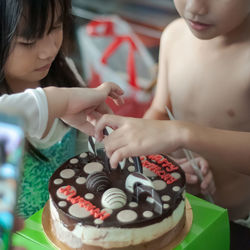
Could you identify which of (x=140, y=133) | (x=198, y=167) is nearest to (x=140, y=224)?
(x=140, y=133)

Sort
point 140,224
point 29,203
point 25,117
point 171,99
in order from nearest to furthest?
point 25,117 → point 140,224 → point 29,203 → point 171,99

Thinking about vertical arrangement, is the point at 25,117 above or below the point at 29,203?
above

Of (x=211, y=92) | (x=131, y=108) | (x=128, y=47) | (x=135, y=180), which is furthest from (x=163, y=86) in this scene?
(x=128, y=47)

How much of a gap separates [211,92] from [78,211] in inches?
19.2

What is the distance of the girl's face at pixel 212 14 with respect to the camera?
82 cm

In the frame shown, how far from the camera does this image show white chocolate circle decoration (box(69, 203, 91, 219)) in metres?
0.64

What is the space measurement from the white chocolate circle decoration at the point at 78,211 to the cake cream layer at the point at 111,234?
1cm

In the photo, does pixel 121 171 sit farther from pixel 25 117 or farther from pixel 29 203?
pixel 25 117

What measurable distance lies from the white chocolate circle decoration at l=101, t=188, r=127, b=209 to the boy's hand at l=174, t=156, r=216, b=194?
31cm

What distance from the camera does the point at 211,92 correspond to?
1.00 m

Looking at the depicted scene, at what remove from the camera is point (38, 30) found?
80 cm

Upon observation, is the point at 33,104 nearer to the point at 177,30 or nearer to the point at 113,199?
the point at 113,199

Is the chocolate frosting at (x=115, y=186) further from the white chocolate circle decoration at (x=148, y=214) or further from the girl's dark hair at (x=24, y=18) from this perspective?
the girl's dark hair at (x=24, y=18)

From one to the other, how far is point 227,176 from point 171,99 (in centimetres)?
23
